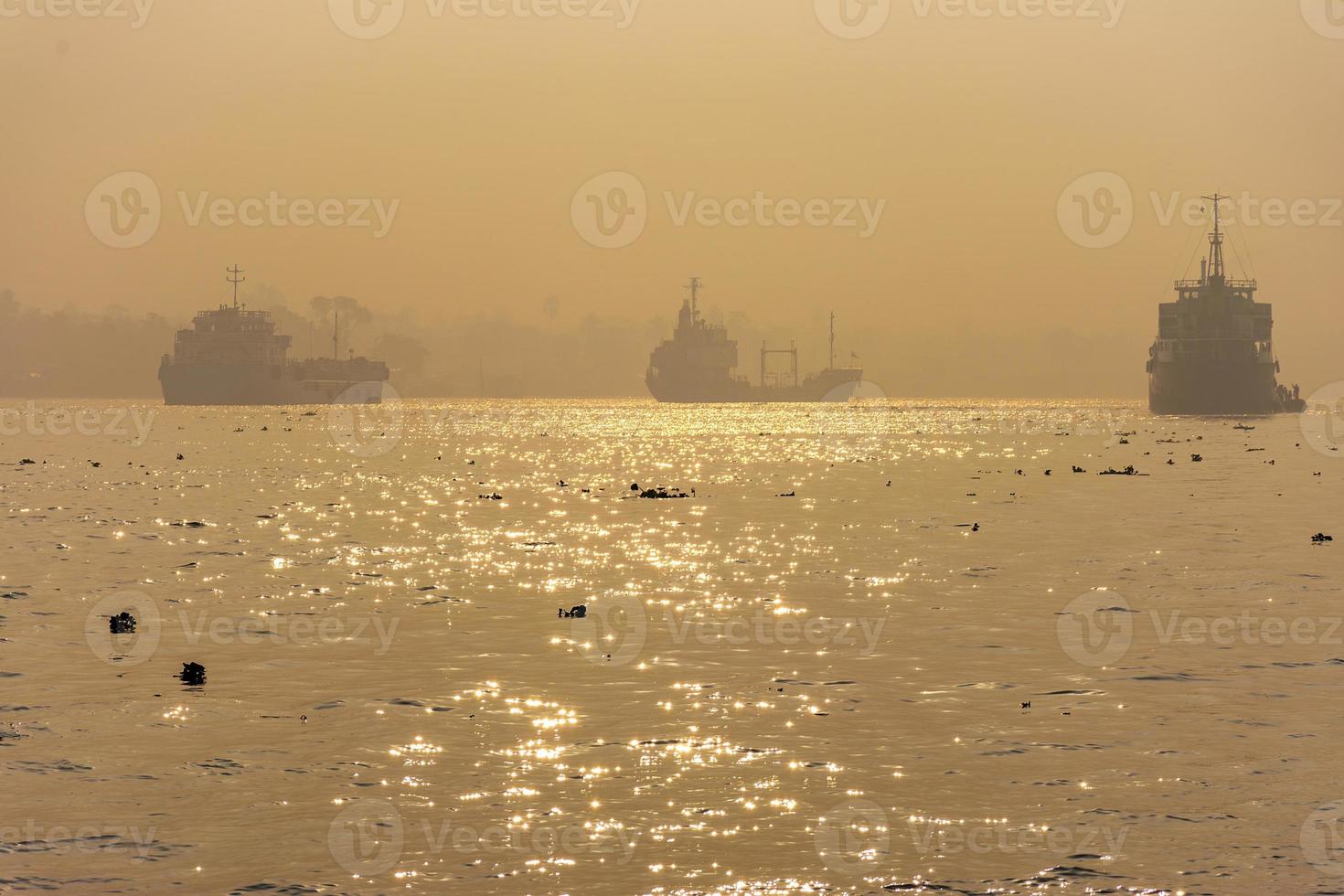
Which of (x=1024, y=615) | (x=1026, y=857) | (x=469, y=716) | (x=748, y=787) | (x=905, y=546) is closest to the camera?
(x=1026, y=857)

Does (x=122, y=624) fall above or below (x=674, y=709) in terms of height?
above

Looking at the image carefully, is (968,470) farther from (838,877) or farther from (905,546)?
(838,877)

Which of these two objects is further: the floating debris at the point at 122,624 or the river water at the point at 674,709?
the floating debris at the point at 122,624

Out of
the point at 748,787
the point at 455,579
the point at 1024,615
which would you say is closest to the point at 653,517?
the point at 455,579

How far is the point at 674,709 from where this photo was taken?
1753 centimetres

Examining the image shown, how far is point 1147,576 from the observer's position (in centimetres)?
3128

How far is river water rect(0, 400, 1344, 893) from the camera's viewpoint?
11766 millimetres

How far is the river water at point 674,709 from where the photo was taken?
11.8 metres

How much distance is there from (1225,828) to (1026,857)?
2.09m

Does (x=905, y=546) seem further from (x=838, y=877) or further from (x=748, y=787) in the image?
(x=838, y=877)

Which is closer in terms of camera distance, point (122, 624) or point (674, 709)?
point (674, 709)

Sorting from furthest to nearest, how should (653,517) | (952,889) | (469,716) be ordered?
(653,517), (469,716), (952,889)

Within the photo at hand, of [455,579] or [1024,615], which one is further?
[455,579]

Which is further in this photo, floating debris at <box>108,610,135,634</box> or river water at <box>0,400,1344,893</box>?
floating debris at <box>108,610,135,634</box>
